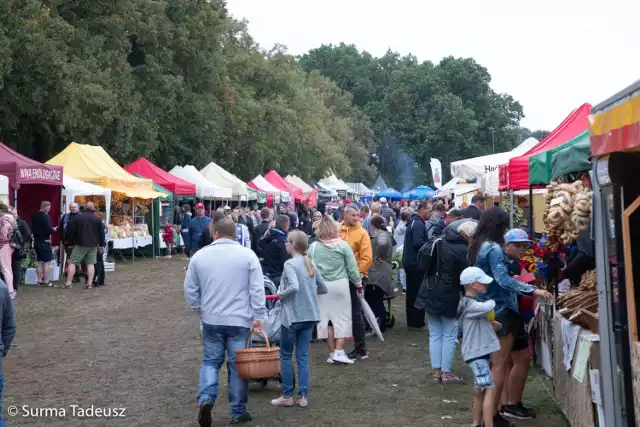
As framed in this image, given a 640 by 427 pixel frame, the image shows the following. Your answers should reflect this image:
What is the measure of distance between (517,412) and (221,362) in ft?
8.34

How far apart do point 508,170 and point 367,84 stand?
3604 inches

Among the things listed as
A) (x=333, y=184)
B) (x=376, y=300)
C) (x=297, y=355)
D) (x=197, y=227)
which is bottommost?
(x=297, y=355)

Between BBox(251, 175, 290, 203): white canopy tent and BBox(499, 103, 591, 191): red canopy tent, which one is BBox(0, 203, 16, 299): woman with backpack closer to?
BBox(499, 103, 591, 191): red canopy tent

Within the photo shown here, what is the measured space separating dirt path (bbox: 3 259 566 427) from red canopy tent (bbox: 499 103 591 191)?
245cm

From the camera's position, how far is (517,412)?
773 centimetres

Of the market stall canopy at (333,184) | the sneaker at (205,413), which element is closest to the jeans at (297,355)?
the sneaker at (205,413)

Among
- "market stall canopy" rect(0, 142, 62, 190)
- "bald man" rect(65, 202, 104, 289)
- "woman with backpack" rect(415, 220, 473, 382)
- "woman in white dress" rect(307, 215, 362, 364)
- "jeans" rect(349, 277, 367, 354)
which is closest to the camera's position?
"woman with backpack" rect(415, 220, 473, 382)

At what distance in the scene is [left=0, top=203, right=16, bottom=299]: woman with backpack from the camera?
1634cm

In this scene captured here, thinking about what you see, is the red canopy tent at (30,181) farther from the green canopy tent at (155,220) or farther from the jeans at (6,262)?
the green canopy tent at (155,220)

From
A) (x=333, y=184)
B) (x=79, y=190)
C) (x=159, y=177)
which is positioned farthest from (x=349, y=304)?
(x=333, y=184)

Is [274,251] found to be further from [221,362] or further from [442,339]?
[221,362]

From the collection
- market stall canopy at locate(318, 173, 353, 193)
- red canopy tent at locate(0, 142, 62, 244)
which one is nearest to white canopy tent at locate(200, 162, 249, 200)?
red canopy tent at locate(0, 142, 62, 244)

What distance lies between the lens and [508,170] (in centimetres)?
1189

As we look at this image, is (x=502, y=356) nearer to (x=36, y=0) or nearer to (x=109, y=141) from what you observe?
(x=36, y=0)
